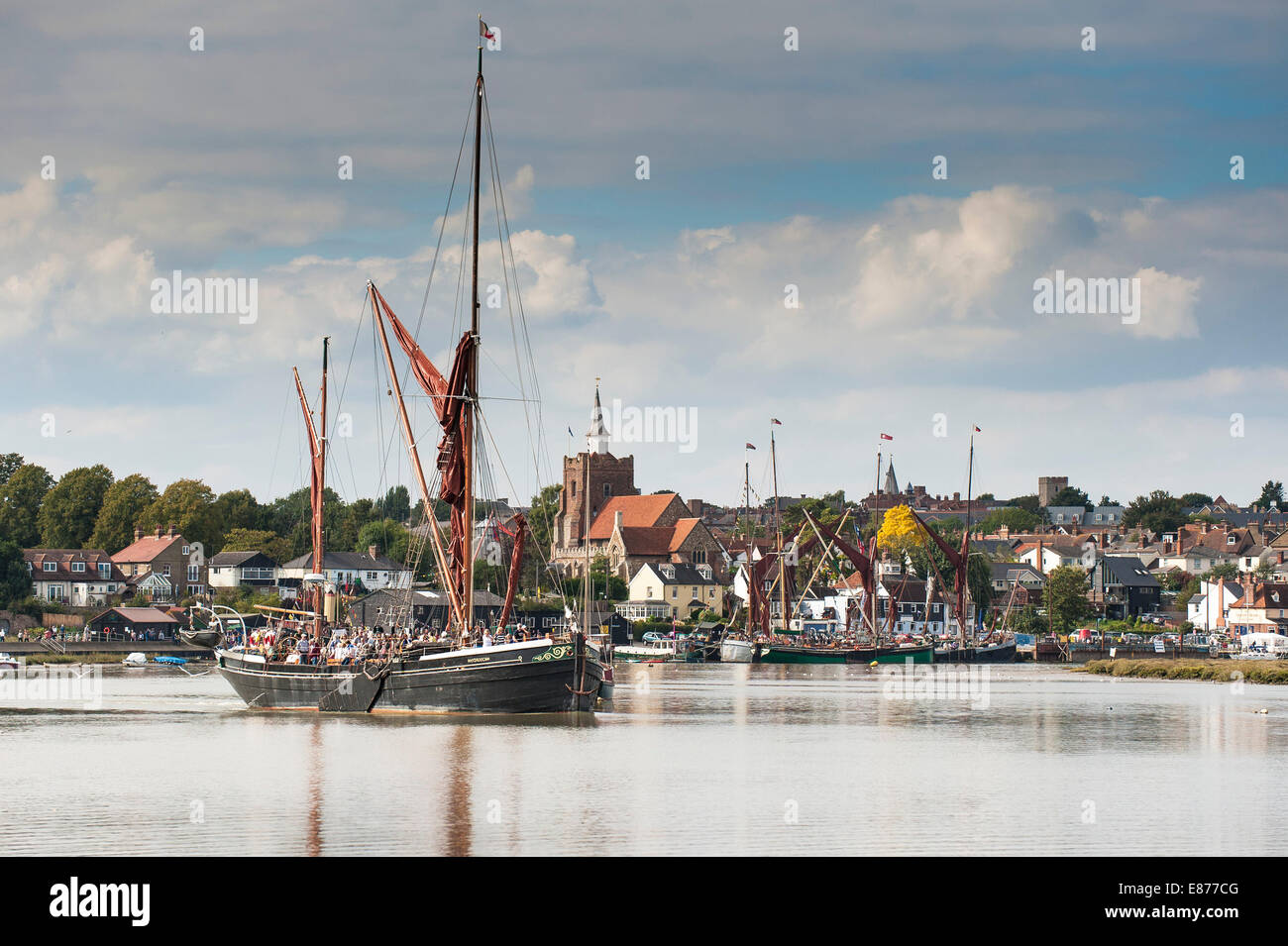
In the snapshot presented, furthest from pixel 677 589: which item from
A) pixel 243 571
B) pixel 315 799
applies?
pixel 315 799

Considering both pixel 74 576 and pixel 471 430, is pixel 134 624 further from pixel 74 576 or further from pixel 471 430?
pixel 471 430

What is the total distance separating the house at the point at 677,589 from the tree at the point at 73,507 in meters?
65.9

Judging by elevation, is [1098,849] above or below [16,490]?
below

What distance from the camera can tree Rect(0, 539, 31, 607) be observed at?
495ft

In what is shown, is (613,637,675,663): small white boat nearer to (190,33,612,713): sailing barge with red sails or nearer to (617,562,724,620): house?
(617,562,724,620): house

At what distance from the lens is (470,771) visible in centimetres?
4153

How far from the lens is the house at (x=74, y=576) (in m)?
174

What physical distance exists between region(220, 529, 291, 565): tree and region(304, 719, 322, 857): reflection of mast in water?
130119 millimetres

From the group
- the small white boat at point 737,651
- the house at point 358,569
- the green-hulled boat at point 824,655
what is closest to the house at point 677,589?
the house at point 358,569

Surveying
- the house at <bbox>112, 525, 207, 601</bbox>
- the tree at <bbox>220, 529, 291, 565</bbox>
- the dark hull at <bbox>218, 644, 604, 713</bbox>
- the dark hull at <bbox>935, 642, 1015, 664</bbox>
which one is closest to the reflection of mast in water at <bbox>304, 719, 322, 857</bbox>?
the dark hull at <bbox>218, 644, 604, 713</bbox>
